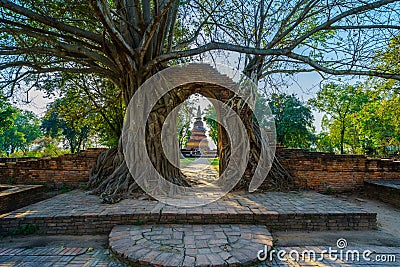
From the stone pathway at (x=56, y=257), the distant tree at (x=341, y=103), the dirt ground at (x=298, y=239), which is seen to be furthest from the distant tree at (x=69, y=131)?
the distant tree at (x=341, y=103)

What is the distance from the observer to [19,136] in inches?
1081

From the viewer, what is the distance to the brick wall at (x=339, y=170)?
5.88 meters

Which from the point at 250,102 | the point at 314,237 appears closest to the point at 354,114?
the point at 250,102

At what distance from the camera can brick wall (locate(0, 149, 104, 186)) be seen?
589cm

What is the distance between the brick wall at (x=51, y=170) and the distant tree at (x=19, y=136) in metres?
24.7

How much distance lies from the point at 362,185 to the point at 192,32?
581 centimetres

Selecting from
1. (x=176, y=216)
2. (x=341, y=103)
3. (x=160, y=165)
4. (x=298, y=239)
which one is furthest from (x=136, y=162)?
(x=341, y=103)

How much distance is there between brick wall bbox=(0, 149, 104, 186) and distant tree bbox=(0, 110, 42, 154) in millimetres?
24670

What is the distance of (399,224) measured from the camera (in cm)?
400

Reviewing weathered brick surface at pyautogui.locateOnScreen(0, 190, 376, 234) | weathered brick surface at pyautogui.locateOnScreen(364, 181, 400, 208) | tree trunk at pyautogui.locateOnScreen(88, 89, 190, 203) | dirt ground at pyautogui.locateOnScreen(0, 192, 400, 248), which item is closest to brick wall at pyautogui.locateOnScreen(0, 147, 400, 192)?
weathered brick surface at pyautogui.locateOnScreen(364, 181, 400, 208)

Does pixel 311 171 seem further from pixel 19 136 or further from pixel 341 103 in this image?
pixel 19 136

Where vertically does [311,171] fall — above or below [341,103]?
below

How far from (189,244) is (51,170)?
15.5 ft

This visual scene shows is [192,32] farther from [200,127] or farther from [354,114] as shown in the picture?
[200,127]
